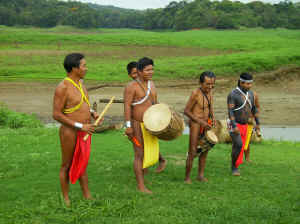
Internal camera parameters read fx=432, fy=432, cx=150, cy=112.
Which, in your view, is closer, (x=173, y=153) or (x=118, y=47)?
(x=173, y=153)

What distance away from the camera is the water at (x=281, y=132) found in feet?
50.3

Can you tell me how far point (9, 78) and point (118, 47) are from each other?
15.8 m

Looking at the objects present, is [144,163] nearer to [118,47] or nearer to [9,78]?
[9,78]

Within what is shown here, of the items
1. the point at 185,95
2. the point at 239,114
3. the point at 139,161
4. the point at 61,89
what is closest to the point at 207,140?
the point at 139,161

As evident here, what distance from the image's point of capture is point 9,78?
24219mm

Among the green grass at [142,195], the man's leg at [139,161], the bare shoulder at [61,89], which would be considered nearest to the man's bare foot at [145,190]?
the man's leg at [139,161]

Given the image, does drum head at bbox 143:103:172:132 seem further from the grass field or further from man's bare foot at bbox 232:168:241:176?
the grass field

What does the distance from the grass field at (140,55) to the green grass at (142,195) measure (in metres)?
15.5

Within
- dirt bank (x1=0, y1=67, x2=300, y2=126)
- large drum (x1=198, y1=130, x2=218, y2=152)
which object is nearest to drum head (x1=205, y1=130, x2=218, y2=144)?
large drum (x1=198, y1=130, x2=218, y2=152)

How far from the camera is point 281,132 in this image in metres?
16.1

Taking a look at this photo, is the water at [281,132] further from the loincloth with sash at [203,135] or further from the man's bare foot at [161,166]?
the loincloth with sash at [203,135]

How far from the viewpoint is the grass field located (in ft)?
→ 85.6

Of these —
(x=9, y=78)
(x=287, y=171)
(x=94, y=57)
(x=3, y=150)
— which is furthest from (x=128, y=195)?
(x=94, y=57)

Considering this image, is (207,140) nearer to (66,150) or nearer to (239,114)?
(239,114)
